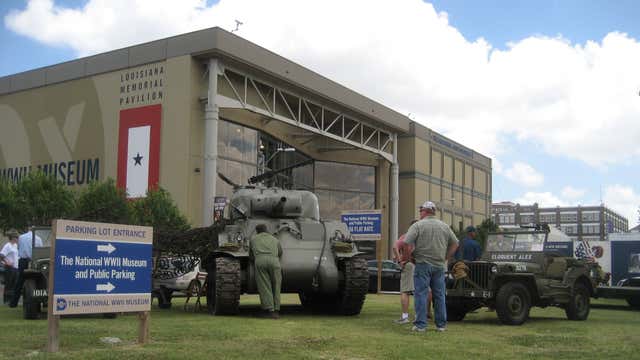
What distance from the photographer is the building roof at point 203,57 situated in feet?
108

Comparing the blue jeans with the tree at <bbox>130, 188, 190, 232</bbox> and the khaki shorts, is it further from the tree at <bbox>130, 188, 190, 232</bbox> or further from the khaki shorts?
the tree at <bbox>130, 188, 190, 232</bbox>

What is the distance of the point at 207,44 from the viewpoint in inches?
1288

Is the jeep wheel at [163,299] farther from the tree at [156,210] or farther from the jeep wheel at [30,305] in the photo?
the tree at [156,210]

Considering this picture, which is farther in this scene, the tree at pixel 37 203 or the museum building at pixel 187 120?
the museum building at pixel 187 120

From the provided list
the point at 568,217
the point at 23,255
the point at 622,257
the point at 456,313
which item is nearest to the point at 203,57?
the point at 622,257

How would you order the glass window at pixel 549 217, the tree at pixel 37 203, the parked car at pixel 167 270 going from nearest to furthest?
the parked car at pixel 167 270
the tree at pixel 37 203
the glass window at pixel 549 217

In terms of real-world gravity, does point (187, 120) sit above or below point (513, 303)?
above

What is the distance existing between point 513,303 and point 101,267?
7.03 meters

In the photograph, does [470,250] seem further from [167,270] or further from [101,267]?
[101,267]

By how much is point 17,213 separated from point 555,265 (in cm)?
2409

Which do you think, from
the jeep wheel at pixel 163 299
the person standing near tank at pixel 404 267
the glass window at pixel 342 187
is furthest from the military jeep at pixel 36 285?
the glass window at pixel 342 187

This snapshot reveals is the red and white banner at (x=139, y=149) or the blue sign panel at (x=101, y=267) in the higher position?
the red and white banner at (x=139, y=149)

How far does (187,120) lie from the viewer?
108 ft

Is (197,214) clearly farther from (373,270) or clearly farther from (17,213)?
(373,270)
